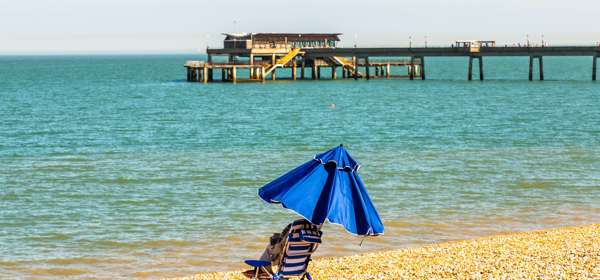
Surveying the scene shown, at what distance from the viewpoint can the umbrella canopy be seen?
40.1ft

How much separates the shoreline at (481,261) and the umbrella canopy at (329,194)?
2253 mm

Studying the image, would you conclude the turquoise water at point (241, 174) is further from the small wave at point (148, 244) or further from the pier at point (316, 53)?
the pier at point (316, 53)

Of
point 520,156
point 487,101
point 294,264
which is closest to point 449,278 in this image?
point 294,264

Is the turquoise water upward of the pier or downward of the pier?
downward

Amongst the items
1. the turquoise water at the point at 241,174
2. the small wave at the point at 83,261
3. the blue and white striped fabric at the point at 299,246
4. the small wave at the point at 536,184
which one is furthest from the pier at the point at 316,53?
the blue and white striped fabric at the point at 299,246

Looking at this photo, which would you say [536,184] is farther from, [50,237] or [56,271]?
[56,271]

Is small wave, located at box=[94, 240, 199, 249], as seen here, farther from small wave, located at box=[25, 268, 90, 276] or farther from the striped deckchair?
the striped deckchair

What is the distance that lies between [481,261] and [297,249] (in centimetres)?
412

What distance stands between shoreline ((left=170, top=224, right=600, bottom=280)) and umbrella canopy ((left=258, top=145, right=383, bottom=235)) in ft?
7.39

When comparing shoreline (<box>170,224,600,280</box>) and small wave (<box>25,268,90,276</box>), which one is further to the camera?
small wave (<box>25,268,90,276</box>)

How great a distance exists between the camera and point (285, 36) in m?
103

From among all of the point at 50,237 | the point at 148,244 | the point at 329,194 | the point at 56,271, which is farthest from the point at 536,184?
the point at 329,194

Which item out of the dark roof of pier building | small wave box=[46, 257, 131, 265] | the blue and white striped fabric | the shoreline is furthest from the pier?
the blue and white striped fabric

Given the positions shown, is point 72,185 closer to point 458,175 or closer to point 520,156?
point 458,175
